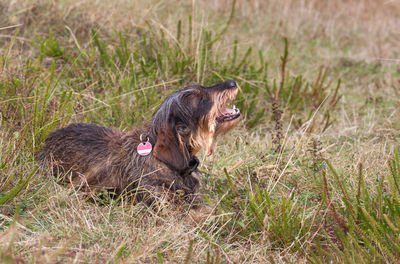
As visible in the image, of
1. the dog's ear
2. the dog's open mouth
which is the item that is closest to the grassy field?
the dog's ear

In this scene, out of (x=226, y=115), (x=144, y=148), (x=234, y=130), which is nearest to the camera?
(x=144, y=148)

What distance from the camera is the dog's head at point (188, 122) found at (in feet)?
12.7

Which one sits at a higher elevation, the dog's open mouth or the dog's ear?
the dog's open mouth

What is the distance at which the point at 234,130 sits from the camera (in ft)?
18.8

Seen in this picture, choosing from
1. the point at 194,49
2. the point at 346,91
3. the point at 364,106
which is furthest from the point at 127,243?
the point at 346,91

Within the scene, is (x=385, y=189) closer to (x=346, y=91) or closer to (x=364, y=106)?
(x=364, y=106)

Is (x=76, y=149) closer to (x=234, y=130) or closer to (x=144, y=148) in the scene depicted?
(x=144, y=148)

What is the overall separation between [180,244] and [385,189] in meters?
1.93

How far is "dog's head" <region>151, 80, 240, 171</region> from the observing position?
12.7ft

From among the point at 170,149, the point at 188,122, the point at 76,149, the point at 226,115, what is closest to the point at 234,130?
the point at 226,115

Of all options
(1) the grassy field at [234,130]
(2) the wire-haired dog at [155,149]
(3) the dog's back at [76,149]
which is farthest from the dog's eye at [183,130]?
(3) the dog's back at [76,149]

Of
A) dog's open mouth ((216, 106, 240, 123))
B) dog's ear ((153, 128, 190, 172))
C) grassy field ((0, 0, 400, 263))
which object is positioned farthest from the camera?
dog's open mouth ((216, 106, 240, 123))

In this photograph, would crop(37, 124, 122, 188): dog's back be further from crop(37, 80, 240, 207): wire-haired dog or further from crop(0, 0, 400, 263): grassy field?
crop(0, 0, 400, 263): grassy field

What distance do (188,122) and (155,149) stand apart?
354 millimetres
